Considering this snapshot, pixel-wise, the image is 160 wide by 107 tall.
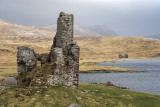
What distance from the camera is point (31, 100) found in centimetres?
2705

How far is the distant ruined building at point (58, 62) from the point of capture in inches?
1373

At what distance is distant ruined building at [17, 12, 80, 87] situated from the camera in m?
34.9

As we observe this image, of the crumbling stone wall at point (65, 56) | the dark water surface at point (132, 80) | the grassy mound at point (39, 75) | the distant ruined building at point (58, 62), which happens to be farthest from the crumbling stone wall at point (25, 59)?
the dark water surface at point (132, 80)

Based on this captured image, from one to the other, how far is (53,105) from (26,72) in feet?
53.2

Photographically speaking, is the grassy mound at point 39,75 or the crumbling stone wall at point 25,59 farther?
the crumbling stone wall at point 25,59

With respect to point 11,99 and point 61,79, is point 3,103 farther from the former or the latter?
point 61,79

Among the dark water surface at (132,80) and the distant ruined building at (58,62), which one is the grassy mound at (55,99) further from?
the dark water surface at (132,80)

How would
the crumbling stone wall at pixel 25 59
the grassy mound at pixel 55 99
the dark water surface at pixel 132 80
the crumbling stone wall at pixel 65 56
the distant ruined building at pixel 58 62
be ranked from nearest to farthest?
the grassy mound at pixel 55 99 < the distant ruined building at pixel 58 62 < the crumbling stone wall at pixel 65 56 < the crumbling stone wall at pixel 25 59 < the dark water surface at pixel 132 80

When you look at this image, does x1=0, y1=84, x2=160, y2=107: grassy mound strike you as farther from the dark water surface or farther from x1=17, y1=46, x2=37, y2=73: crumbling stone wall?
the dark water surface

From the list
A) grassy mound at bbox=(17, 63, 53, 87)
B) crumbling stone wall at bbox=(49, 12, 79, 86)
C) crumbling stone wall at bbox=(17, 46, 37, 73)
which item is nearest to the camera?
grassy mound at bbox=(17, 63, 53, 87)

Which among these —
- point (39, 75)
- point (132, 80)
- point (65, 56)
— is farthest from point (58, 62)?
point (132, 80)

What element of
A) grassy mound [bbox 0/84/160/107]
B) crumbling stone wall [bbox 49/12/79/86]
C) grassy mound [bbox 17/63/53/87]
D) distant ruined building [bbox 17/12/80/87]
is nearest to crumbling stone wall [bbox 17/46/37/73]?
distant ruined building [bbox 17/12/80/87]

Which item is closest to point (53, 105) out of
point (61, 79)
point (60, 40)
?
point (61, 79)

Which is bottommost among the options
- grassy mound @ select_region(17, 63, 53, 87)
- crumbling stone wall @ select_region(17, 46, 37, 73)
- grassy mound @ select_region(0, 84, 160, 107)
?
grassy mound @ select_region(0, 84, 160, 107)
